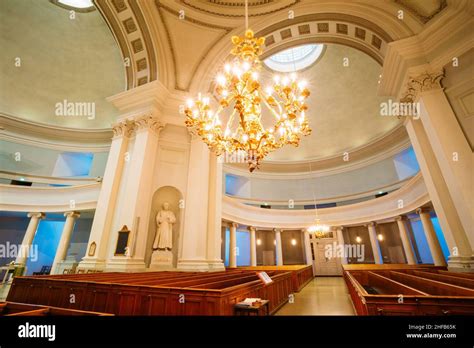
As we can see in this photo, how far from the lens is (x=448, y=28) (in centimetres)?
488

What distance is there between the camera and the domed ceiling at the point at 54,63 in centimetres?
959

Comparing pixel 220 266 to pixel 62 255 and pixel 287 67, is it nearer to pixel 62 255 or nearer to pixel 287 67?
pixel 62 255

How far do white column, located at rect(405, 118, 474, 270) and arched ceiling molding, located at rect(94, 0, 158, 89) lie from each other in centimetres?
788

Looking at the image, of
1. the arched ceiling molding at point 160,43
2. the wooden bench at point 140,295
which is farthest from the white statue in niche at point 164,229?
the arched ceiling molding at point 160,43

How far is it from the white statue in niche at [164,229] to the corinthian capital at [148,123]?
2.39 meters

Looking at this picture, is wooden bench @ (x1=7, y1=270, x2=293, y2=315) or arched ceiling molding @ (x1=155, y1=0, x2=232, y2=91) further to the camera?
arched ceiling molding @ (x1=155, y1=0, x2=232, y2=91)

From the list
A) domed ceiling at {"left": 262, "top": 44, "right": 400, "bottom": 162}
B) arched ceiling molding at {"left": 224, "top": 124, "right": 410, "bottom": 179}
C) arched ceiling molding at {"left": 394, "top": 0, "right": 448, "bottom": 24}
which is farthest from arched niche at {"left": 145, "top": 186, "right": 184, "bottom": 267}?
domed ceiling at {"left": 262, "top": 44, "right": 400, "bottom": 162}

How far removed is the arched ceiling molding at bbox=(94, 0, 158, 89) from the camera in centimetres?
657

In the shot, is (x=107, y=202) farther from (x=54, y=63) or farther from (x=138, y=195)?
(x=54, y=63)

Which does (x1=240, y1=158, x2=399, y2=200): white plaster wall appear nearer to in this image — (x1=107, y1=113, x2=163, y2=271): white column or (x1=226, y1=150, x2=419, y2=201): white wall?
(x1=226, y1=150, x2=419, y2=201): white wall

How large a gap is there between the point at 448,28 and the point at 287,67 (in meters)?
9.52

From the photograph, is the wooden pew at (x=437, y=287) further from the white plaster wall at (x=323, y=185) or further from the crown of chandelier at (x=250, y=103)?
the white plaster wall at (x=323, y=185)

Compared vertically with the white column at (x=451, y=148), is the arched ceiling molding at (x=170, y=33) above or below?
above

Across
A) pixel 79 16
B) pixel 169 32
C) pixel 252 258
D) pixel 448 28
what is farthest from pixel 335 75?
pixel 79 16
